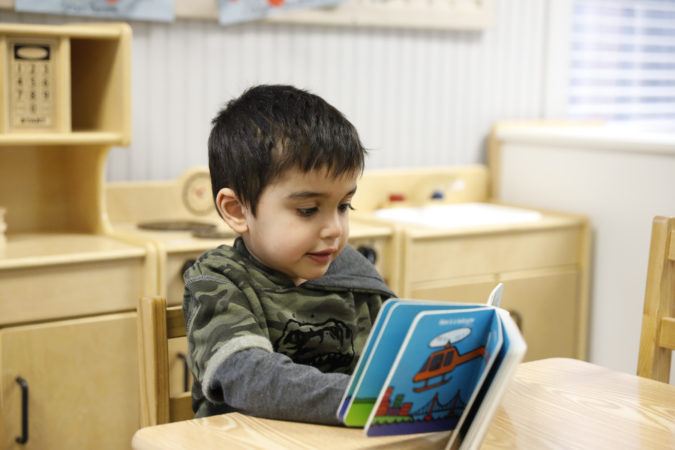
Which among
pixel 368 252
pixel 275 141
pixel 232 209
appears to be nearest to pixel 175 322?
pixel 232 209

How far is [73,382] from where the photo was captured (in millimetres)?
2195

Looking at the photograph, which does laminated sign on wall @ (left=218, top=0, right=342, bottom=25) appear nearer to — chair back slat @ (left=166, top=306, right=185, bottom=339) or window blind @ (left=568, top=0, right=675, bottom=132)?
window blind @ (left=568, top=0, right=675, bottom=132)

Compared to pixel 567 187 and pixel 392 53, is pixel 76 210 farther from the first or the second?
pixel 567 187

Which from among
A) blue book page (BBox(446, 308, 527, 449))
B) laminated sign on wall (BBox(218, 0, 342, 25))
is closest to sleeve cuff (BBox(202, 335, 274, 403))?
blue book page (BBox(446, 308, 527, 449))

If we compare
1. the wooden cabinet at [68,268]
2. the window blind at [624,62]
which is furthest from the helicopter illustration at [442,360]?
the window blind at [624,62]

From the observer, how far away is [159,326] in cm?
132

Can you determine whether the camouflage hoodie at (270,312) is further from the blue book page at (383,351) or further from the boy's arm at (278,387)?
the blue book page at (383,351)

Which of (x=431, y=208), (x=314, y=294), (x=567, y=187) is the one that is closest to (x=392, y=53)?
(x=431, y=208)

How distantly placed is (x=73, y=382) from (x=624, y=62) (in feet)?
8.36

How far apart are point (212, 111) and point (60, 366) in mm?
957

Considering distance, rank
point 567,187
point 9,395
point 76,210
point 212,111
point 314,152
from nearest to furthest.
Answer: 1. point 314,152
2. point 9,395
3. point 76,210
4. point 212,111
5. point 567,187

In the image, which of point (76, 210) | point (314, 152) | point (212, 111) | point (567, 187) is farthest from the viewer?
point (567, 187)

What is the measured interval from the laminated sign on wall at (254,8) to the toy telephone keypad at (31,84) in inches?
23.7

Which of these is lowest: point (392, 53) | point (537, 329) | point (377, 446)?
point (537, 329)
